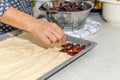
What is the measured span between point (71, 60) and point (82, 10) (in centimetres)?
30

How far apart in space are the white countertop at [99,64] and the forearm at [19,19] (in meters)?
0.18

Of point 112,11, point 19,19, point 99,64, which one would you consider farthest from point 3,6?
point 112,11

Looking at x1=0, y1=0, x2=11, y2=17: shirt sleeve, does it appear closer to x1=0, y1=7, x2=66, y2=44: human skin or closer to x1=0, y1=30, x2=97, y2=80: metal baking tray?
x1=0, y1=7, x2=66, y2=44: human skin

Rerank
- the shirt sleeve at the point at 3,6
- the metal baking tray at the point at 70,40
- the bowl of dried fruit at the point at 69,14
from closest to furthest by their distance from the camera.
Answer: the metal baking tray at the point at 70,40, the shirt sleeve at the point at 3,6, the bowl of dried fruit at the point at 69,14

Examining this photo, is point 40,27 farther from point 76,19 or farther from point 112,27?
point 112,27

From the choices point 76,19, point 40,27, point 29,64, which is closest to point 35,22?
point 40,27

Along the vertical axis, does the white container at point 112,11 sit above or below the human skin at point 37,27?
below

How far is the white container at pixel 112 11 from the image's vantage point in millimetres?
1039

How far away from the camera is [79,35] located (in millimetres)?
978

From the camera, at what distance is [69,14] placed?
95cm

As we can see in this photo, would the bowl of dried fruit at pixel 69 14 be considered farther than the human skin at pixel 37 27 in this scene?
Yes

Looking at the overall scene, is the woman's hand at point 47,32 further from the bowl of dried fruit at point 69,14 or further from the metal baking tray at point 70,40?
the bowl of dried fruit at point 69,14

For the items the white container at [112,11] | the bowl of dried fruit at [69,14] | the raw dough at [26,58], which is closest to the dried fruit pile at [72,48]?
the raw dough at [26,58]

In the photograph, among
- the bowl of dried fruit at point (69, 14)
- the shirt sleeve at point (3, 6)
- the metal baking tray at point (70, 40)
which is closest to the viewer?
the metal baking tray at point (70, 40)
